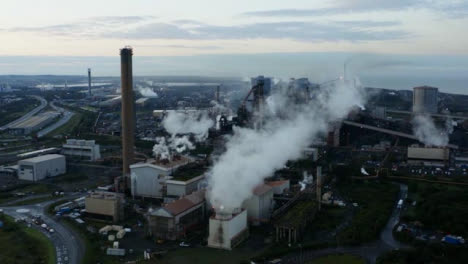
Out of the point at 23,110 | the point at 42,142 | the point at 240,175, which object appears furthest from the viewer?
the point at 23,110

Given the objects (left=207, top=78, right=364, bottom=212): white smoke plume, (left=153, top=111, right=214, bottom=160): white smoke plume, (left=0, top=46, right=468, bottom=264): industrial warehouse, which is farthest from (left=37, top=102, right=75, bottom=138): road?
(left=207, top=78, right=364, bottom=212): white smoke plume

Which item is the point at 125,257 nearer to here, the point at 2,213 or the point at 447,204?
the point at 2,213

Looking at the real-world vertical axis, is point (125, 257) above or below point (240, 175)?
below

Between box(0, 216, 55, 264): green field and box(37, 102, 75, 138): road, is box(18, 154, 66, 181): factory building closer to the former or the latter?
box(0, 216, 55, 264): green field

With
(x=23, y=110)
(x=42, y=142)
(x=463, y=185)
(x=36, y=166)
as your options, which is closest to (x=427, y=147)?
(x=463, y=185)

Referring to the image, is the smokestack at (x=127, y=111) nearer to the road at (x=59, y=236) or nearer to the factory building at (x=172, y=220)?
the road at (x=59, y=236)

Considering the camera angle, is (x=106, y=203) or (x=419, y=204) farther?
→ (x=419, y=204)

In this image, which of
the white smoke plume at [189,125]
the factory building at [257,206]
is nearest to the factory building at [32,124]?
the white smoke plume at [189,125]

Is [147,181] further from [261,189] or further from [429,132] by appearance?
[429,132]

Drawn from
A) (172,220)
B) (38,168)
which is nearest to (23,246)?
(172,220)
